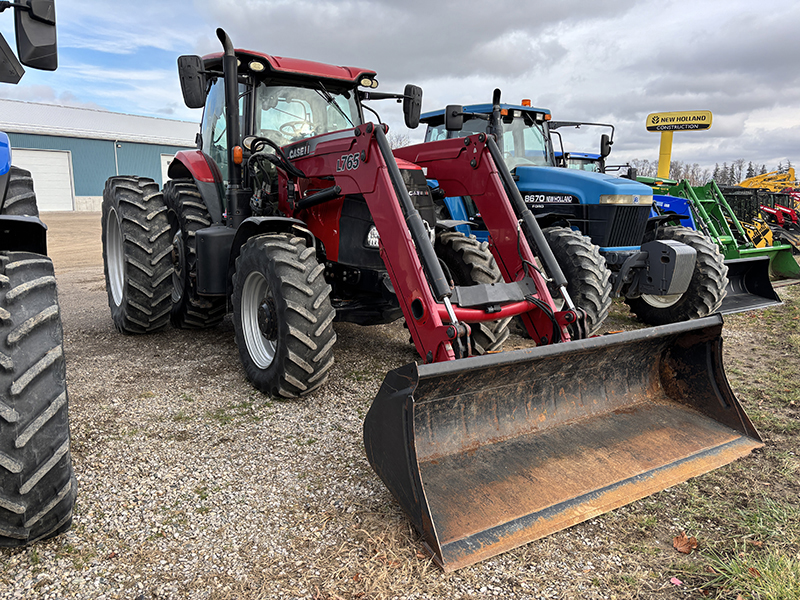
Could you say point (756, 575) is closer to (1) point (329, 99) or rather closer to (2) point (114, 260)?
(1) point (329, 99)

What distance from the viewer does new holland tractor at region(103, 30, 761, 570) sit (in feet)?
8.45

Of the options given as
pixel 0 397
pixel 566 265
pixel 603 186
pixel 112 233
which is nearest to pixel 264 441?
pixel 0 397

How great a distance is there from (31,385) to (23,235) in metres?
0.75

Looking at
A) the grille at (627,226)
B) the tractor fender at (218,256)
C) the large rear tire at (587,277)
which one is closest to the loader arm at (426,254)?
the tractor fender at (218,256)

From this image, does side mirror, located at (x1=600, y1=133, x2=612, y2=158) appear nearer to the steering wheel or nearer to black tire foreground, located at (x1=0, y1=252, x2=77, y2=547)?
the steering wheel

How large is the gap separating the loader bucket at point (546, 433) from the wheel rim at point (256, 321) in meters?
1.77

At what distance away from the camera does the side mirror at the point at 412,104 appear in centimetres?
495

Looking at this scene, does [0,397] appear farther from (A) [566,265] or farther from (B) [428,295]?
(A) [566,265]

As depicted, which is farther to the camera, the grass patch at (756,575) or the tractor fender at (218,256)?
the tractor fender at (218,256)

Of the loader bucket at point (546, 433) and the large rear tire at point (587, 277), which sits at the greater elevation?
the large rear tire at point (587, 277)

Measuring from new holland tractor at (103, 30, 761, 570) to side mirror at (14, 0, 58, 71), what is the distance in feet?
5.60

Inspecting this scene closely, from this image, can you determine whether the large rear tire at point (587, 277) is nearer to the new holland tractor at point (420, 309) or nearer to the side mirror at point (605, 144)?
the new holland tractor at point (420, 309)

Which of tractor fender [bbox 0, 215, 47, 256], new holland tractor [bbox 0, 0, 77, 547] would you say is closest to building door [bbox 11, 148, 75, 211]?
tractor fender [bbox 0, 215, 47, 256]

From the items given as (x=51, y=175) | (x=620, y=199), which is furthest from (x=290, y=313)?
(x=51, y=175)
